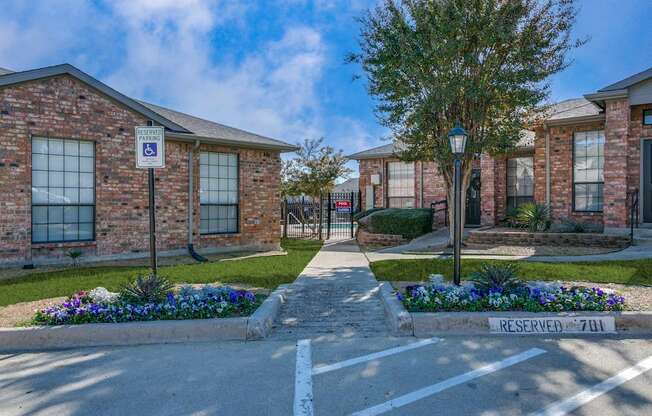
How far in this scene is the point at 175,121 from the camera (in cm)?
1298

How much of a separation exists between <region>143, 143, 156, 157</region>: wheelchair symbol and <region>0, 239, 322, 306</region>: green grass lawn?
253 centimetres

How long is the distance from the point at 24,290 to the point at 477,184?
15.1 meters

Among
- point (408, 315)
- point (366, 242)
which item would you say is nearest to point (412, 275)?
point (408, 315)

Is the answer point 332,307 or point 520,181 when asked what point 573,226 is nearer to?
point 520,181

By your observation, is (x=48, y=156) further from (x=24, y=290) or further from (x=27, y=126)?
(x=24, y=290)

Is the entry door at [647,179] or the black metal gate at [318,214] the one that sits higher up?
the entry door at [647,179]

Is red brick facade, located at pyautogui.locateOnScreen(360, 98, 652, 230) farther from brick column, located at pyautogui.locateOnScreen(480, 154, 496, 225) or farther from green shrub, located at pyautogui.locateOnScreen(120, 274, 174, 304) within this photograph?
green shrub, located at pyautogui.locateOnScreen(120, 274, 174, 304)

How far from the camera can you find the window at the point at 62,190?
10.3 metres

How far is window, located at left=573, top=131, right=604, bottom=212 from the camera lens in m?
13.9

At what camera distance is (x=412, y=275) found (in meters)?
8.48

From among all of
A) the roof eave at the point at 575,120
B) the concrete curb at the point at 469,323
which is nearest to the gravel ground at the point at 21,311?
the concrete curb at the point at 469,323

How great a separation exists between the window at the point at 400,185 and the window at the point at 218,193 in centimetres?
847

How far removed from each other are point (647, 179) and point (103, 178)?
14.5 metres

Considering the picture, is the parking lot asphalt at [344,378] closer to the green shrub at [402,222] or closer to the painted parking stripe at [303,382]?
the painted parking stripe at [303,382]
